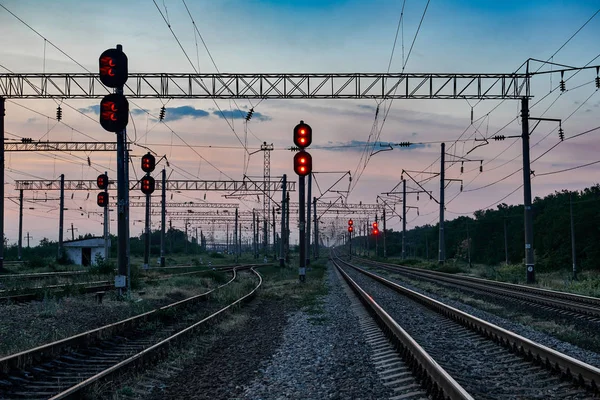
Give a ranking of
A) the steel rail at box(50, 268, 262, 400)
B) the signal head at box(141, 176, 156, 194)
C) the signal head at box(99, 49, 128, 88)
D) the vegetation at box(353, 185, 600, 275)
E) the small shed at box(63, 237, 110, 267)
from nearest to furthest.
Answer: the steel rail at box(50, 268, 262, 400) < the signal head at box(99, 49, 128, 88) < the signal head at box(141, 176, 156, 194) < the small shed at box(63, 237, 110, 267) < the vegetation at box(353, 185, 600, 275)

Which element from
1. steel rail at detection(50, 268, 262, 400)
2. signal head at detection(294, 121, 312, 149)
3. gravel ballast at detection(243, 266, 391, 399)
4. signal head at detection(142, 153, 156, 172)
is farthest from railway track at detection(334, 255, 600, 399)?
signal head at detection(142, 153, 156, 172)

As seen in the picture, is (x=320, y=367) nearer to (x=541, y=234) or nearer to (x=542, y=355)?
(x=542, y=355)

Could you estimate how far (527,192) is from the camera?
30.0 metres

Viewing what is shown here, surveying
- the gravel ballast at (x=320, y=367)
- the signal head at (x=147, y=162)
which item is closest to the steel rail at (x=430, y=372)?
the gravel ballast at (x=320, y=367)

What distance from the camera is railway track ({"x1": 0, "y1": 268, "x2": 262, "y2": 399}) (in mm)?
8227

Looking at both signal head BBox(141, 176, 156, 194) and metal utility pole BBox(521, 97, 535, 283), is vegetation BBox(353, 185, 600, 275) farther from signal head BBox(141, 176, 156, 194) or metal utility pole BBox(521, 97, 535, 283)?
signal head BBox(141, 176, 156, 194)

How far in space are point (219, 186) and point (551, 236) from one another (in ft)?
114

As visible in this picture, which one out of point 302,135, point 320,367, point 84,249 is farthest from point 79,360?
point 84,249

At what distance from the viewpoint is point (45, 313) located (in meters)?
15.4

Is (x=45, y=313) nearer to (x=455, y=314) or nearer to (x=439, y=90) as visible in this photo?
(x=455, y=314)

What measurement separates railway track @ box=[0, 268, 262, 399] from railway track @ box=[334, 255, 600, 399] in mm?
4708

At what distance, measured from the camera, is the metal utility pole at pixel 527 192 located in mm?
30031

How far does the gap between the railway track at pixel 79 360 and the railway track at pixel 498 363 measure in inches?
185

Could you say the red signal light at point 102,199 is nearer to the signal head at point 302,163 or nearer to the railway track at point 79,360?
the signal head at point 302,163
